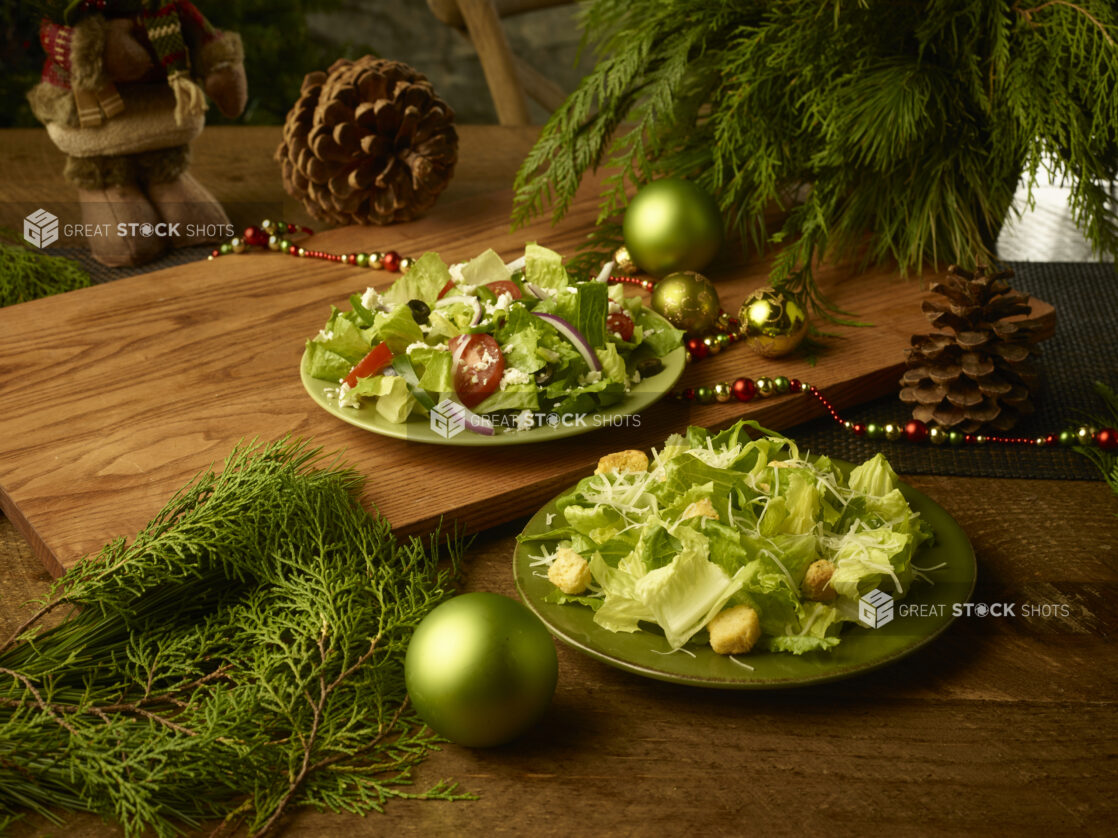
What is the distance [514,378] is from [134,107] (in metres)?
0.89

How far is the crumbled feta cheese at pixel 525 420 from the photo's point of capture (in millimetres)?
1086

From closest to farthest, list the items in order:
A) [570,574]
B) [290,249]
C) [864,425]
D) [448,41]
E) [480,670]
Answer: [480,670], [570,574], [864,425], [290,249], [448,41]

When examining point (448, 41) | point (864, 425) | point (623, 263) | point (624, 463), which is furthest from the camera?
point (448, 41)

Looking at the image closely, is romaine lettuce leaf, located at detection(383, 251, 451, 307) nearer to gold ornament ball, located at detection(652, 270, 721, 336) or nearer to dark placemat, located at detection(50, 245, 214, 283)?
gold ornament ball, located at detection(652, 270, 721, 336)

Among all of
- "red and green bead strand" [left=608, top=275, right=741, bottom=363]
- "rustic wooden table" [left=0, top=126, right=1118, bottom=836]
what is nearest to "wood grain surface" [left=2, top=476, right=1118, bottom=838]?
"rustic wooden table" [left=0, top=126, right=1118, bottom=836]

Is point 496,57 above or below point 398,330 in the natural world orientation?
above

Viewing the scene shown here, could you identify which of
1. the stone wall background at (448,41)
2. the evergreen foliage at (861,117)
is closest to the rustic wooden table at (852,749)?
the evergreen foliage at (861,117)

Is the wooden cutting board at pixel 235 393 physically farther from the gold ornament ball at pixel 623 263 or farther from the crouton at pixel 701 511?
the crouton at pixel 701 511

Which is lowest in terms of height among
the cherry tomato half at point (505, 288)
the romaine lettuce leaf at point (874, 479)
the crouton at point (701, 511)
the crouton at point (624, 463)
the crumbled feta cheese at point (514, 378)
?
the romaine lettuce leaf at point (874, 479)

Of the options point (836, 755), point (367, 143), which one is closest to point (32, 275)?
point (367, 143)

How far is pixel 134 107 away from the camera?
5.26 feet

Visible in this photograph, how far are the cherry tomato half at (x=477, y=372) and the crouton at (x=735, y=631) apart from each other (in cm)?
40

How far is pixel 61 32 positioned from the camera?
1504 millimetres

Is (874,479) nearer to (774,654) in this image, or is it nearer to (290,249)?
(774,654)
